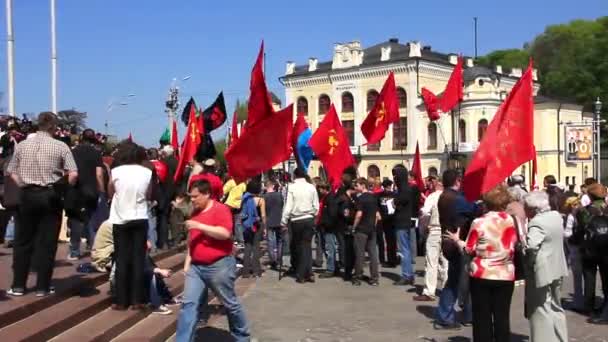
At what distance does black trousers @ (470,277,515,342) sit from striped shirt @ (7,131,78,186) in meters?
4.28

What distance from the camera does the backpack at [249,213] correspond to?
12.2m

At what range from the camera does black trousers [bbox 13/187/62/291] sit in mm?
7086

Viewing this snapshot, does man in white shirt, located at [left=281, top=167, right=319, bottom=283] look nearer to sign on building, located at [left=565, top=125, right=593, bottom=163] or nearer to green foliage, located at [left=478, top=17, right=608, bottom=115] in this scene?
sign on building, located at [left=565, top=125, right=593, bottom=163]

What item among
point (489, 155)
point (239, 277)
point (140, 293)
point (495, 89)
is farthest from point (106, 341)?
point (495, 89)

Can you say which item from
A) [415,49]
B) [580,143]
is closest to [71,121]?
[580,143]

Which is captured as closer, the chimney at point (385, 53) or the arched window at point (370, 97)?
the chimney at point (385, 53)

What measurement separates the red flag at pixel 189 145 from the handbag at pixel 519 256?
7389mm

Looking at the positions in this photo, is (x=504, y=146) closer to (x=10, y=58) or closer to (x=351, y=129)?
(x=10, y=58)

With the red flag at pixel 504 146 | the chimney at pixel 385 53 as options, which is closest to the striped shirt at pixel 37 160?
the red flag at pixel 504 146

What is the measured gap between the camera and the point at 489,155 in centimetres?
734

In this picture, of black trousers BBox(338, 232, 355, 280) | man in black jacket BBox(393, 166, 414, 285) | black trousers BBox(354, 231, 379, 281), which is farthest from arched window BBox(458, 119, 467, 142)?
black trousers BBox(354, 231, 379, 281)

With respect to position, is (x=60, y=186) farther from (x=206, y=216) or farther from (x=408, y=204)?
(x=408, y=204)

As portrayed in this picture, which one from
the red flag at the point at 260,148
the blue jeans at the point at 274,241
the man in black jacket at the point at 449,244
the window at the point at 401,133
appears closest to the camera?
the man in black jacket at the point at 449,244

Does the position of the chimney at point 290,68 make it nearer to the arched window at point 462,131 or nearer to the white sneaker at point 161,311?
the arched window at point 462,131
